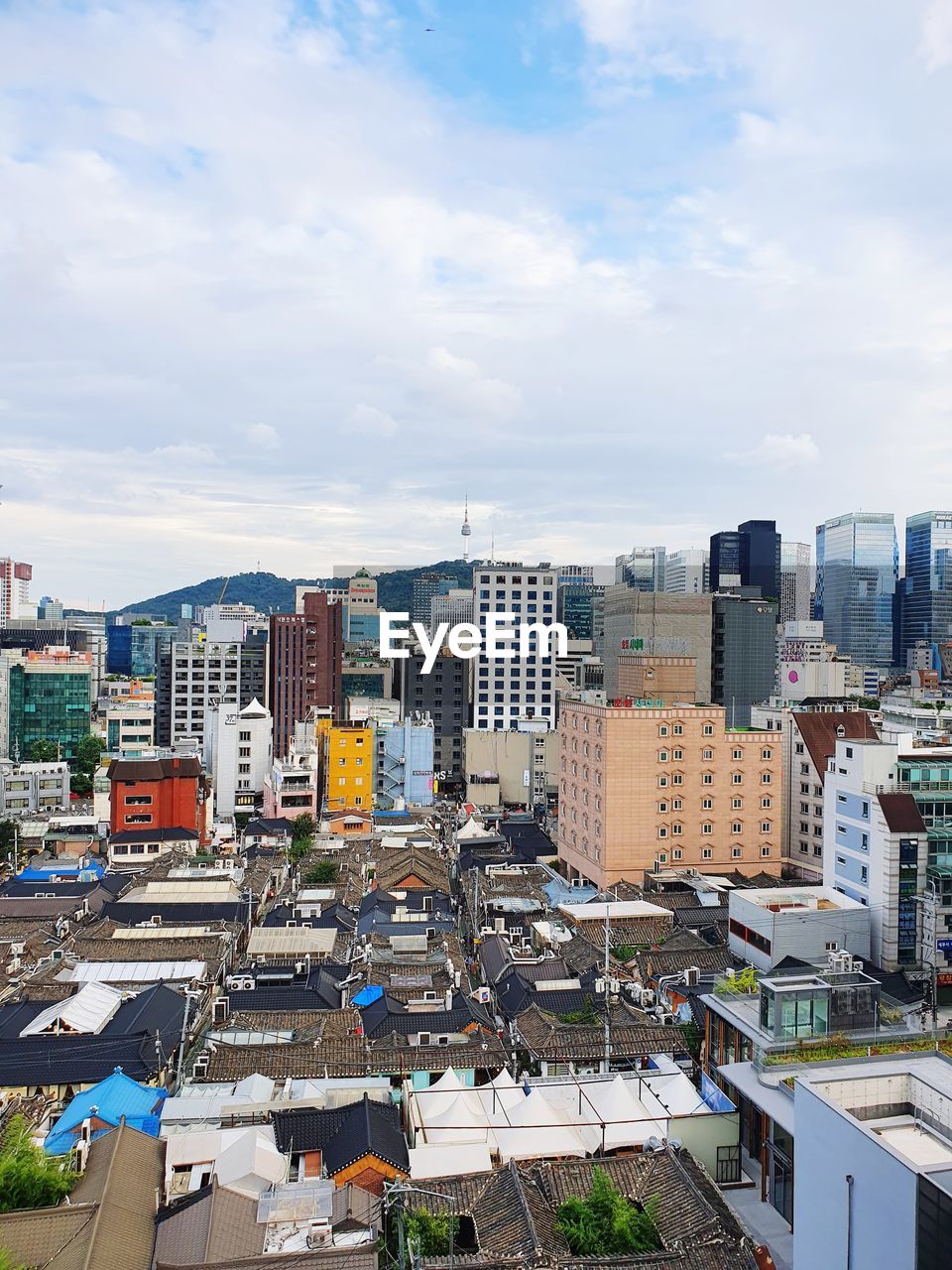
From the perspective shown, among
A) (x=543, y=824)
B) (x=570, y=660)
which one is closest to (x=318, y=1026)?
(x=543, y=824)

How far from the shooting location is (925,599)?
135000 mm

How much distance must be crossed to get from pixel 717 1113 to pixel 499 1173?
4.01 m

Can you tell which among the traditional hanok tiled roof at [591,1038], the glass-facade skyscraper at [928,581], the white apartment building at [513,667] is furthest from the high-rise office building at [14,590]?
the traditional hanok tiled roof at [591,1038]

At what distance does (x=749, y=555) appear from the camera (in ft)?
405

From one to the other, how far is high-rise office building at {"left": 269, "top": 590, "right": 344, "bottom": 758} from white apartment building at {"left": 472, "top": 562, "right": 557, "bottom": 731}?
11261 mm

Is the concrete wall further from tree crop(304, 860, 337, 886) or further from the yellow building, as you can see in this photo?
the yellow building

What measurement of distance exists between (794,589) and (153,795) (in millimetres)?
127303

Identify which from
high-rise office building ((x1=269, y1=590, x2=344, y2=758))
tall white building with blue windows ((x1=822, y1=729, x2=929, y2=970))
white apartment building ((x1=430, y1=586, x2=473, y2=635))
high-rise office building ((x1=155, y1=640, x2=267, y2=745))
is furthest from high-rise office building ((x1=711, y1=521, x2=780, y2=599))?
tall white building with blue windows ((x1=822, y1=729, x2=929, y2=970))

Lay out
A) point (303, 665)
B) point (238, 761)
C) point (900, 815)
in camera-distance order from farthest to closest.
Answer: point (303, 665), point (238, 761), point (900, 815)

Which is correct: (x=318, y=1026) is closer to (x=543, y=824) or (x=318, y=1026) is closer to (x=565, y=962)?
(x=565, y=962)

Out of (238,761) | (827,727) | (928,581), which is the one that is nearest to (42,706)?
(238,761)

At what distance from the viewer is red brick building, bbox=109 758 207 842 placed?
1724 inches

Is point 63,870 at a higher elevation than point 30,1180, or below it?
below

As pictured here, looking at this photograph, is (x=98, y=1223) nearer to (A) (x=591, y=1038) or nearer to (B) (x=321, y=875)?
(A) (x=591, y=1038)
